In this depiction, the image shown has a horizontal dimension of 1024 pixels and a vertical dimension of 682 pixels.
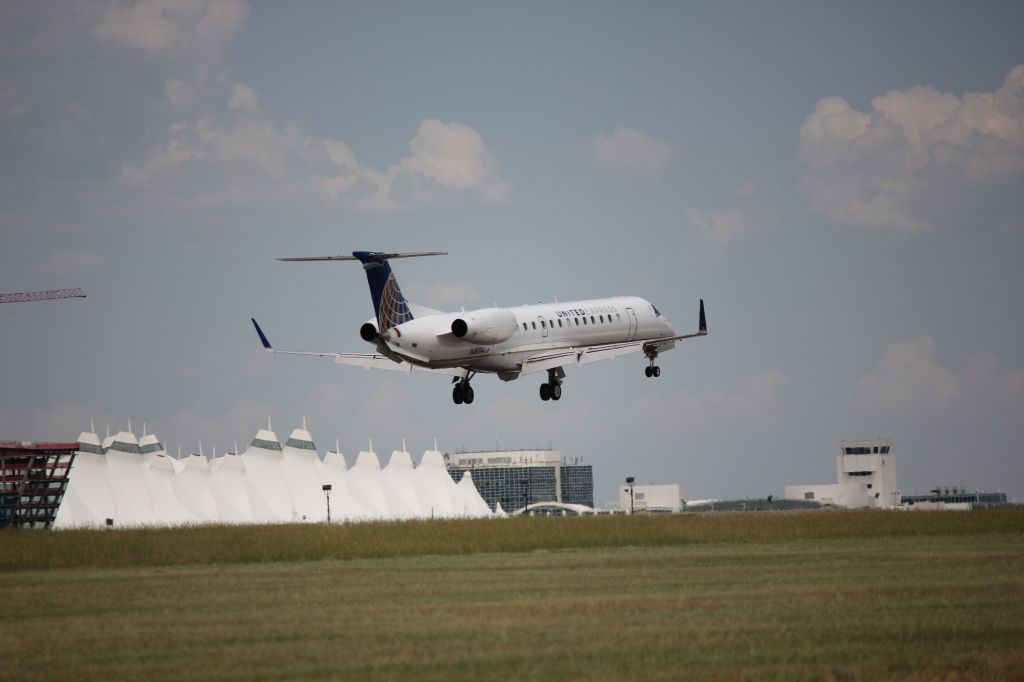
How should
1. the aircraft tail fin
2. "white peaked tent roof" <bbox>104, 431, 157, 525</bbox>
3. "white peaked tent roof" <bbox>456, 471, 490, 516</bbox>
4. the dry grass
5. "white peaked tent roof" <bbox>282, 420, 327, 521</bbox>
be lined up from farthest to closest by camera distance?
1. "white peaked tent roof" <bbox>456, 471, 490, 516</bbox>
2. "white peaked tent roof" <bbox>282, 420, 327, 521</bbox>
3. "white peaked tent roof" <bbox>104, 431, 157, 525</bbox>
4. the aircraft tail fin
5. the dry grass

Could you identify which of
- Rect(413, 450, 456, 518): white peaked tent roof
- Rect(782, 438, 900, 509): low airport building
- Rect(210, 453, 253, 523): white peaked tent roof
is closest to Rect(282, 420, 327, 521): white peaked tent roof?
Rect(210, 453, 253, 523): white peaked tent roof

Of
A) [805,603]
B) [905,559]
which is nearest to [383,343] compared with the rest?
[905,559]

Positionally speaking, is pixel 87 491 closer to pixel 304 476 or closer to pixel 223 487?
pixel 223 487

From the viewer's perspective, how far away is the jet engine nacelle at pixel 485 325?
59.3m

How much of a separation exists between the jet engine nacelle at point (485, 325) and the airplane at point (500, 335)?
40 mm

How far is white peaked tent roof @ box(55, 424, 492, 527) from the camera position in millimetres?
139125

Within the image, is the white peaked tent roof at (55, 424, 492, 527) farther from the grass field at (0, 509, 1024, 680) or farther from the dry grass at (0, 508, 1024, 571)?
the grass field at (0, 509, 1024, 680)

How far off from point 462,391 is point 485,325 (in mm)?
5128

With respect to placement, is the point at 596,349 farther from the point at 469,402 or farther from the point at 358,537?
the point at 358,537

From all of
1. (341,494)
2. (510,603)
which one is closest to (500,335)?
(510,603)

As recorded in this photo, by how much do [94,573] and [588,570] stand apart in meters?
13.6

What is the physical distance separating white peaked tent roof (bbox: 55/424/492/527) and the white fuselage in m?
72.2

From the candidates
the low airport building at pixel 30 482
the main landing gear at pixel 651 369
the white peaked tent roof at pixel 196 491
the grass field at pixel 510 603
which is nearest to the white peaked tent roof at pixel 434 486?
the white peaked tent roof at pixel 196 491

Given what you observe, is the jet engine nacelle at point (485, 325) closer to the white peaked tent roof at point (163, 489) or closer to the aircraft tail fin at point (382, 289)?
the aircraft tail fin at point (382, 289)
